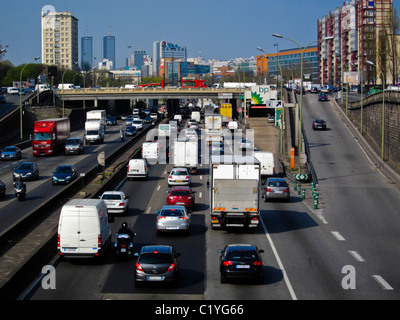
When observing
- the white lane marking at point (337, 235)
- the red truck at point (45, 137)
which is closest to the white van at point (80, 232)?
the white lane marking at point (337, 235)

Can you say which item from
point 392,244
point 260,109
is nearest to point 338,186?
point 392,244

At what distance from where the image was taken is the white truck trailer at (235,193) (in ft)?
90.1

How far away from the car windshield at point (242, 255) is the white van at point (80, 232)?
16.5 ft

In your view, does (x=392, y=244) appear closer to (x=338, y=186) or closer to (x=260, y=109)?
(x=338, y=186)

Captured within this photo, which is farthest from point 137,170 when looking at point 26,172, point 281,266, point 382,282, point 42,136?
point 382,282

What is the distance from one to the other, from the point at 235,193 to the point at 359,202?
13.5m

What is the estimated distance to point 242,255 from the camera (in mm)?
18859

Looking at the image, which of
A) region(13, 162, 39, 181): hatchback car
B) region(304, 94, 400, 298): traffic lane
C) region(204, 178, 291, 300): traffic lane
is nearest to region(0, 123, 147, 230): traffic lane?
region(13, 162, 39, 181): hatchback car

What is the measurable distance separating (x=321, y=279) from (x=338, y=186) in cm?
2554

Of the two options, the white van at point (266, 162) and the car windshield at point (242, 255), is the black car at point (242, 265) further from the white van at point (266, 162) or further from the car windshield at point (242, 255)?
the white van at point (266, 162)

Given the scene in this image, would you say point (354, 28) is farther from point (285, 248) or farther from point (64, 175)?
point (285, 248)

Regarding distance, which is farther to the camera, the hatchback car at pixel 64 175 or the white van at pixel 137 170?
the white van at pixel 137 170

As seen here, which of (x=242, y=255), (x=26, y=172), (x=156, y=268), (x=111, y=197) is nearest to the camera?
(x=156, y=268)

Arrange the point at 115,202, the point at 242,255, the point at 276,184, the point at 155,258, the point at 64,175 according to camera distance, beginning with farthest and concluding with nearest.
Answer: the point at 64,175
the point at 276,184
the point at 115,202
the point at 242,255
the point at 155,258
